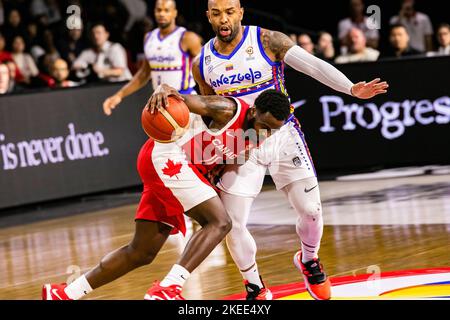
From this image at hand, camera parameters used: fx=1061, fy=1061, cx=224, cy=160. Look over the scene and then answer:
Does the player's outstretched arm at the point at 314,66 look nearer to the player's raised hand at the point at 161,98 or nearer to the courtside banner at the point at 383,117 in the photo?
the player's raised hand at the point at 161,98

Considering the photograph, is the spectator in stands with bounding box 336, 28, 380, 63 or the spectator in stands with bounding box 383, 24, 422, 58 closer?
the spectator in stands with bounding box 383, 24, 422, 58

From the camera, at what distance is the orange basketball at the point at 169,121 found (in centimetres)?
601

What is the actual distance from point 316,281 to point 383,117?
6.55 m

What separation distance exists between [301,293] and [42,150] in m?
5.89

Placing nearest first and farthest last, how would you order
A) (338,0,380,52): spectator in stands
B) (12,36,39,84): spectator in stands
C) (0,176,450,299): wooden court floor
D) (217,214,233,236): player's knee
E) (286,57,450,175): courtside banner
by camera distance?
1. (217,214,233,236): player's knee
2. (0,176,450,299): wooden court floor
3. (286,57,450,175): courtside banner
4. (12,36,39,84): spectator in stands
5. (338,0,380,52): spectator in stands

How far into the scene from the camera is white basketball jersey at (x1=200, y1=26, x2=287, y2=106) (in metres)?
6.85

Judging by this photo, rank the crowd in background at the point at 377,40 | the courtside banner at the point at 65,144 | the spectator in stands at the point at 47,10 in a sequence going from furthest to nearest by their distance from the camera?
the spectator in stands at the point at 47,10
the crowd in background at the point at 377,40
the courtside banner at the point at 65,144

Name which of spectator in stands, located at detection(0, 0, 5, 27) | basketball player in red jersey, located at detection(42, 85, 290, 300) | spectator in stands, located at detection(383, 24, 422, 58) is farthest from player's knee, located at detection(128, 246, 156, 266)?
spectator in stands, located at detection(0, 0, 5, 27)

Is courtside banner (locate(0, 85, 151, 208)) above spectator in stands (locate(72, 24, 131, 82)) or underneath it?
underneath

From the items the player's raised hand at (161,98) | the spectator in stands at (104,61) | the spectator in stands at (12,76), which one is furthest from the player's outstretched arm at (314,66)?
the spectator in stands at (104,61)

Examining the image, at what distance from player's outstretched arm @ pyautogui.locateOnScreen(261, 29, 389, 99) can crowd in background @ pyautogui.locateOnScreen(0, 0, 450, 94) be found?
631 centimetres

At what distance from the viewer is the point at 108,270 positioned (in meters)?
Result: 6.42

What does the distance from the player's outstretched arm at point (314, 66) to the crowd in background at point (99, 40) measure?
6309 mm

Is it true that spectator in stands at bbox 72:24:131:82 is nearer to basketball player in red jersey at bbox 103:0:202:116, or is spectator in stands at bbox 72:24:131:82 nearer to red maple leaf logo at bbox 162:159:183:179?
basketball player in red jersey at bbox 103:0:202:116
